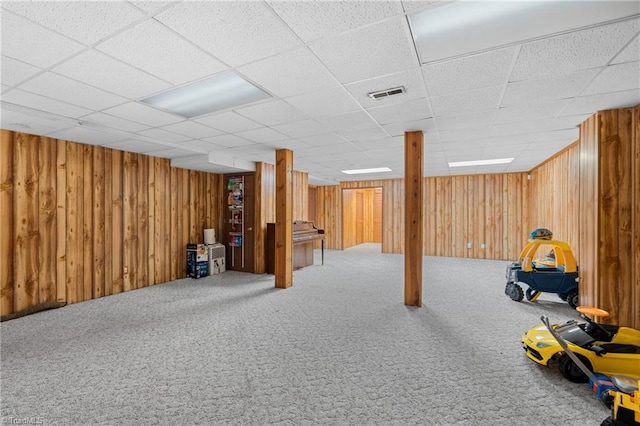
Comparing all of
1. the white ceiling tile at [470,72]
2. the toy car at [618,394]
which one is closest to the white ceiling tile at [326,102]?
the white ceiling tile at [470,72]

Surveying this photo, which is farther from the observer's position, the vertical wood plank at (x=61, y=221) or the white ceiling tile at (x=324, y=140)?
the white ceiling tile at (x=324, y=140)

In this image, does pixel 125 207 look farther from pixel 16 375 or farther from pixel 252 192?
pixel 16 375

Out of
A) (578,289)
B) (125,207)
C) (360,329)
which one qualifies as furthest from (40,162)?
(578,289)

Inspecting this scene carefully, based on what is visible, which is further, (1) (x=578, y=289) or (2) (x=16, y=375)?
(1) (x=578, y=289)

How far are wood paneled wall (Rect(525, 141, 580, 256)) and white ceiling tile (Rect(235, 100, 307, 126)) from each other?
153 inches

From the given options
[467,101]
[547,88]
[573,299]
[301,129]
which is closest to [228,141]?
[301,129]

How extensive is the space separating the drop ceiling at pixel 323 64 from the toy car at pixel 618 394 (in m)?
2.01

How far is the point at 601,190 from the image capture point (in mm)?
3062

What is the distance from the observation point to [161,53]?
195 cm

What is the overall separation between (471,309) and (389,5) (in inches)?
145

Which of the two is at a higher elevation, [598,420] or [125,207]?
[125,207]

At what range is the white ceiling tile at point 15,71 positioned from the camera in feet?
6.69

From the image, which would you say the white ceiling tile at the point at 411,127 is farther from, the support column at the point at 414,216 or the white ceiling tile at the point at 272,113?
the white ceiling tile at the point at 272,113

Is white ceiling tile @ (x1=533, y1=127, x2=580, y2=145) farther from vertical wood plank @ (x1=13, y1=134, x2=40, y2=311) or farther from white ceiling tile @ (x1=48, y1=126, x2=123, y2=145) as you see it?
vertical wood plank @ (x1=13, y1=134, x2=40, y2=311)
